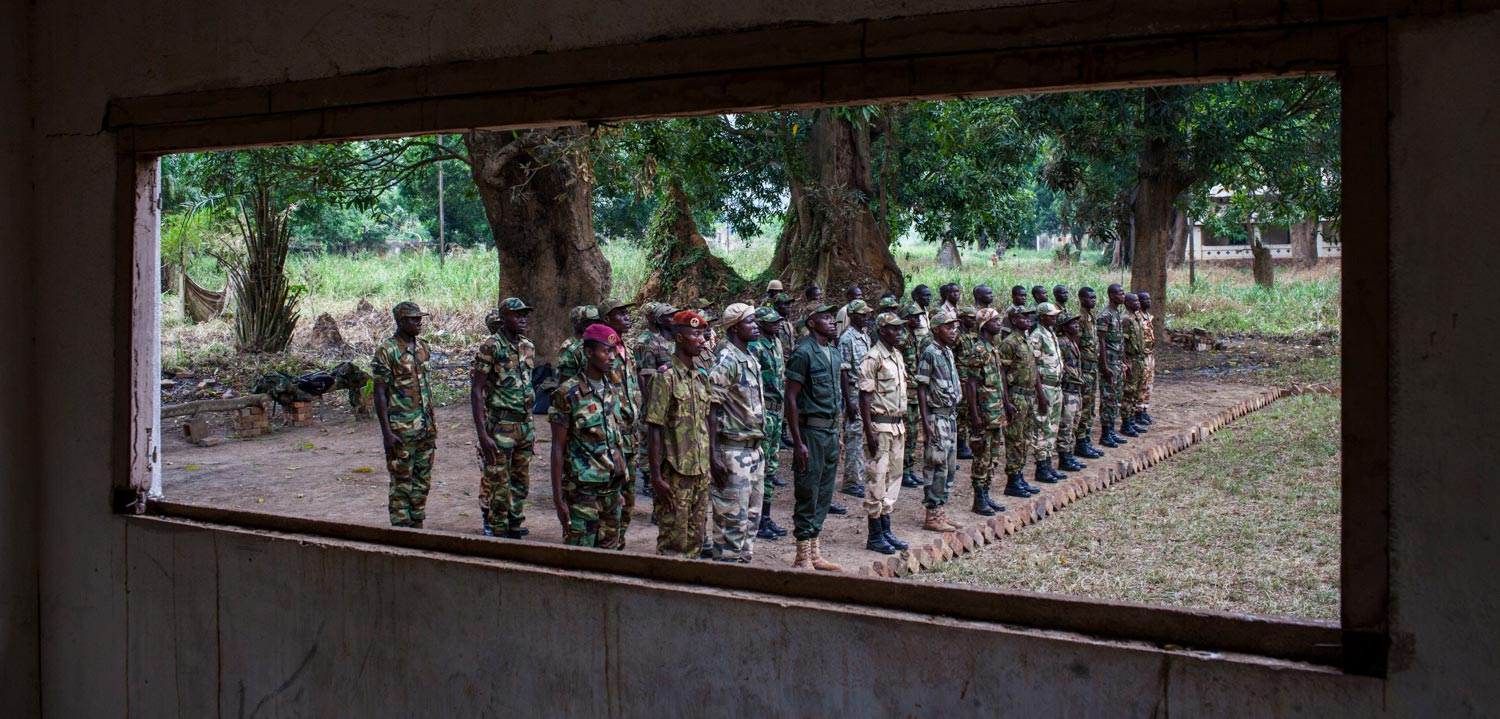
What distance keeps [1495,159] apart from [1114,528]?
22.5ft

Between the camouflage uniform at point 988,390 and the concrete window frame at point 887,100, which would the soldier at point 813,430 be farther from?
the concrete window frame at point 887,100

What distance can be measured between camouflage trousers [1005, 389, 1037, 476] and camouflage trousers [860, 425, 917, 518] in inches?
94.8

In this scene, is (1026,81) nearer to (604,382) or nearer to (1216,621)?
(1216,621)

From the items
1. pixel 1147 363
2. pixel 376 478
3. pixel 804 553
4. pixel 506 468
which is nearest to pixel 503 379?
pixel 506 468

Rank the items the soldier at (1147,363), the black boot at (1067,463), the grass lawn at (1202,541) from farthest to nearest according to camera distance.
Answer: the soldier at (1147,363) < the black boot at (1067,463) < the grass lawn at (1202,541)

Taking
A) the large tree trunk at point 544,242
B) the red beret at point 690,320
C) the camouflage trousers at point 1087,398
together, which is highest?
the large tree trunk at point 544,242

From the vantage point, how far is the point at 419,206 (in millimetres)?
33438

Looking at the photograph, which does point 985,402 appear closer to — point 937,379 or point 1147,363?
point 937,379

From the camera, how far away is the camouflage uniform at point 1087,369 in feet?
40.5

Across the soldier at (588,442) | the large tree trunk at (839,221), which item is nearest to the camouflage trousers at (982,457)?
the soldier at (588,442)

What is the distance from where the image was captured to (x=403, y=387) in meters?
8.04

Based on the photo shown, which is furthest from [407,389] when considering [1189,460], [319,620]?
[1189,460]

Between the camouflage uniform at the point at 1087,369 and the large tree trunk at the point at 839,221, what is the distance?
596 cm

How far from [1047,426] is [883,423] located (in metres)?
3.14
